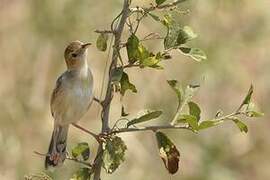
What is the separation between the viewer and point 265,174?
7883mm

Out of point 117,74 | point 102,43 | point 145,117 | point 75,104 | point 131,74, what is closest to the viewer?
point 117,74

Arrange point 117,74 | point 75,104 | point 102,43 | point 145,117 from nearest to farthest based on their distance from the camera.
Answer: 1. point 117,74
2. point 145,117
3. point 102,43
4. point 75,104

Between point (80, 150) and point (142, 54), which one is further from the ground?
point (142, 54)

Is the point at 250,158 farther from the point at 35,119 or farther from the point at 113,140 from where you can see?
the point at 113,140

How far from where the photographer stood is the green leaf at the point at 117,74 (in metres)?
2.41

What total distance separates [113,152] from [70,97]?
0.93m

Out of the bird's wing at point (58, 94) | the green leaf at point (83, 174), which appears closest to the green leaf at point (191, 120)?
the green leaf at point (83, 174)

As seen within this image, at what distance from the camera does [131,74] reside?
6.46 meters

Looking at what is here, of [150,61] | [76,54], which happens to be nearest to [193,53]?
[150,61]

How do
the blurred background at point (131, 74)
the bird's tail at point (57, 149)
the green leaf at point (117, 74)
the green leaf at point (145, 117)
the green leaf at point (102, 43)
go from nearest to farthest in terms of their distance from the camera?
the green leaf at point (117, 74), the green leaf at point (145, 117), the green leaf at point (102, 43), the bird's tail at point (57, 149), the blurred background at point (131, 74)

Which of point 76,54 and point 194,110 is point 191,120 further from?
point 76,54

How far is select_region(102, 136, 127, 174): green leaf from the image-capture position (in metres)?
A: 2.50

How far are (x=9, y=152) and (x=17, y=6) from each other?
2033mm

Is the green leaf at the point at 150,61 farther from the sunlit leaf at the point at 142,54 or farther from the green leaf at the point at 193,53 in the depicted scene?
the green leaf at the point at 193,53
